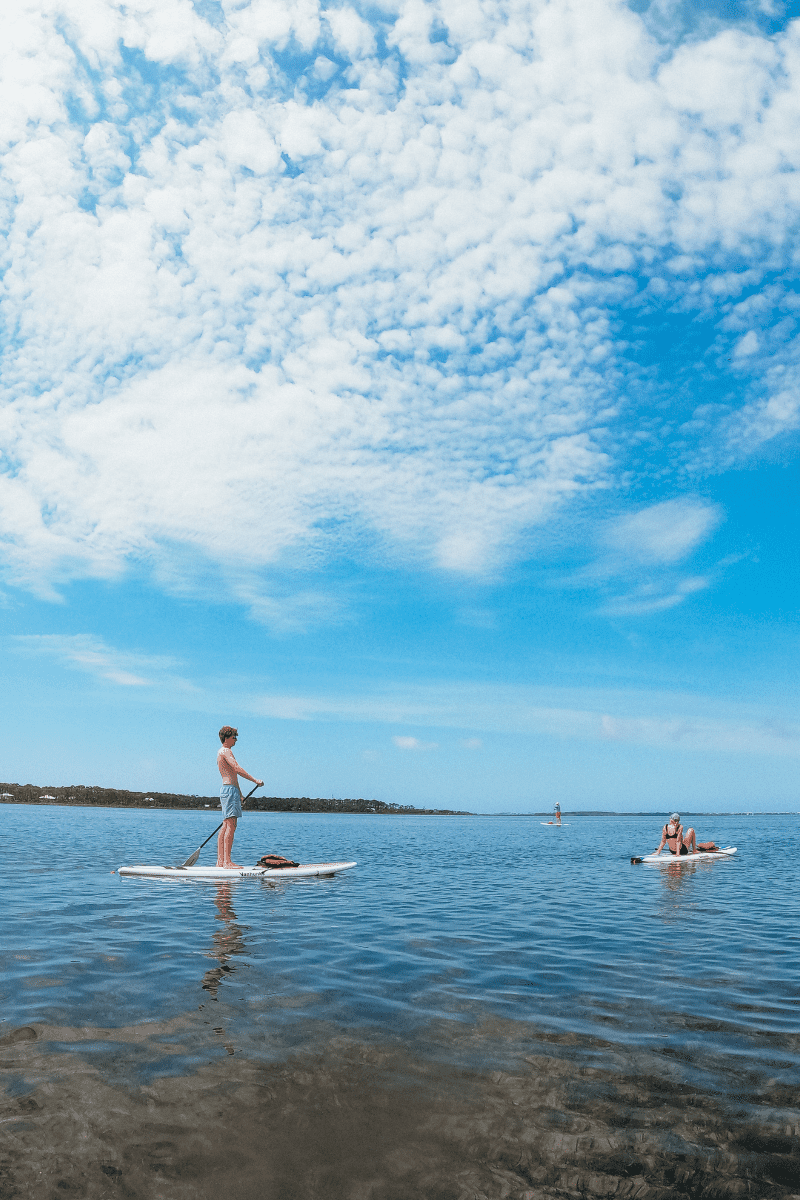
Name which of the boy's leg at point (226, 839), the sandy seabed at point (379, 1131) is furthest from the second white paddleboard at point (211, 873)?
the sandy seabed at point (379, 1131)

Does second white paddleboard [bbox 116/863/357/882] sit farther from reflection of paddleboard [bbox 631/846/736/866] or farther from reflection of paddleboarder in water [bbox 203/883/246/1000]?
reflection of paddleboard [bbox 631/846/736/866]

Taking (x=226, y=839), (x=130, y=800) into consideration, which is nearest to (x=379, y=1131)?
(x=226, y=839)

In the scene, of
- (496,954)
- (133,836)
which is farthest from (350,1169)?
(133,836)

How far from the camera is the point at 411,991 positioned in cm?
Answer: 804

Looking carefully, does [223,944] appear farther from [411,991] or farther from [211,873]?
[211,873]

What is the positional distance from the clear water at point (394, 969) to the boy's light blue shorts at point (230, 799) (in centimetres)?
182

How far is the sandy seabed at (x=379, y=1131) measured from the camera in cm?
419

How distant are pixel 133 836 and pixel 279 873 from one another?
2349 cm

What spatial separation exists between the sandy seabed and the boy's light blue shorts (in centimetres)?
1169

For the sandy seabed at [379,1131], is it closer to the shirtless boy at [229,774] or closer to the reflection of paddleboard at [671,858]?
the shirtless boy at [229,774]

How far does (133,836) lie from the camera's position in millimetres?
37969

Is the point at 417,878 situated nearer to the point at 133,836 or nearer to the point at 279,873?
the point at 279,873

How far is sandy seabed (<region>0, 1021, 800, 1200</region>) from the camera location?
4188 millimetres

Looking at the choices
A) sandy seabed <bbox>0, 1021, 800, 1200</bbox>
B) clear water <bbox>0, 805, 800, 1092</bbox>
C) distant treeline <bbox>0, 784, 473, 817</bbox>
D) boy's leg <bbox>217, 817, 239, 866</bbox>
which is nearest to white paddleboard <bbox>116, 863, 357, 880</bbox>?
boy's leg <bbox>217, 817, 239, 866</bbox>
